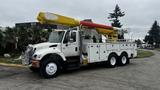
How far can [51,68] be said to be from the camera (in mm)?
13609

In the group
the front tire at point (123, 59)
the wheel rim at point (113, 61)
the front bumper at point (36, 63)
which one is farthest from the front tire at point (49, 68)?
A: the front tire at point (123, 59)

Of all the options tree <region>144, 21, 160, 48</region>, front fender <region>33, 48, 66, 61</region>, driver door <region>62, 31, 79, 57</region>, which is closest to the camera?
front fender <region>33, 48, 66, 61</region>

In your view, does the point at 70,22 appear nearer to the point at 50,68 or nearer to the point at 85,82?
the point at 50,68

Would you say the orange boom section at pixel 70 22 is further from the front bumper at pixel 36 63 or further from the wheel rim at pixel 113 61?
the front bumper at pixel 36 63

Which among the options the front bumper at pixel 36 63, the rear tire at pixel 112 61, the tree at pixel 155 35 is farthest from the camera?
the tree at pixel 155 35

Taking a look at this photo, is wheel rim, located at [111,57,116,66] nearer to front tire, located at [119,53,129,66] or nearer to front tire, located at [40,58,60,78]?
front tire, located at [119,53,129,66]

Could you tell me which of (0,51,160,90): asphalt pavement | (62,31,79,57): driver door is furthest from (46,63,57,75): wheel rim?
(62,31,79,57): driver door

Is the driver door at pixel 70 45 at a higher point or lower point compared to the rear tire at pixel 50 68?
higher

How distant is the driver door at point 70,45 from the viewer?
1473cm

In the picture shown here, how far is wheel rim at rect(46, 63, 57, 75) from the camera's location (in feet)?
44.1

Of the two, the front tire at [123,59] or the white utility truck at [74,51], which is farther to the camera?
the front tire at [123,59]

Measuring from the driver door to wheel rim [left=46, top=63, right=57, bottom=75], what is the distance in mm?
1229

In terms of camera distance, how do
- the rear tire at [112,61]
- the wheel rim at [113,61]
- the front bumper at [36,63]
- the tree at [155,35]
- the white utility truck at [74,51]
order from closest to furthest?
the front bumper at [36,63]
the white utility truck at [74,51]
the rear tire at [112,61]
the wheel rim at [113,61]
the tree at [155,35]

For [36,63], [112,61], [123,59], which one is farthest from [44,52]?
[123,59]
